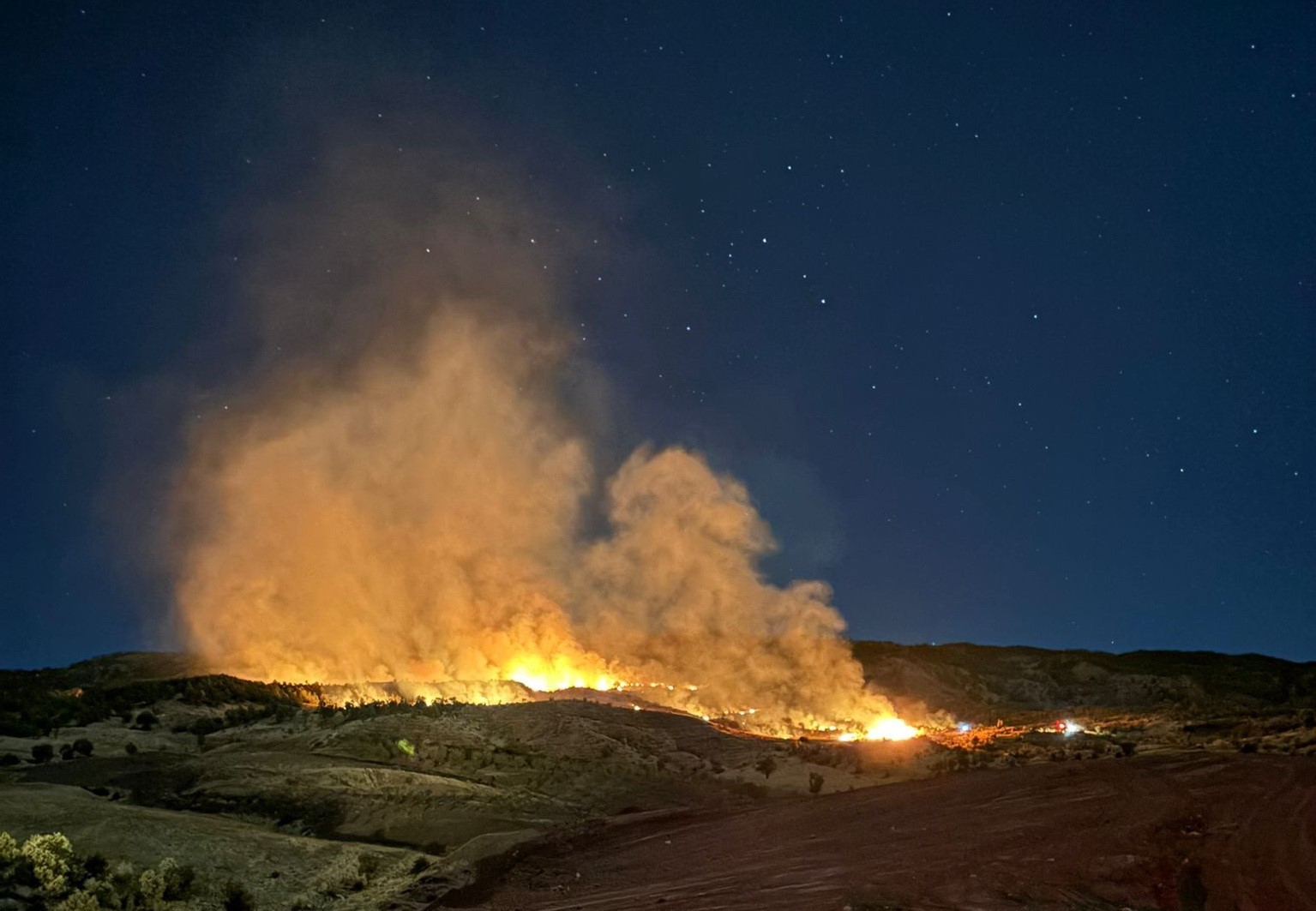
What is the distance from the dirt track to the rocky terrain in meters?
0.07

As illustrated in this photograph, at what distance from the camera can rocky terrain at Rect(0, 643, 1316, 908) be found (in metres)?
12.3

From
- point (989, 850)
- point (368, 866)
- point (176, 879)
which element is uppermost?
point (176, 879)

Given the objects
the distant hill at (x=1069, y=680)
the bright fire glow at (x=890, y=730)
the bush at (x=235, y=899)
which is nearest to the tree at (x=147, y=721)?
the bush at (x=235, y=899)

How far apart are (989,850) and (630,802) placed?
11.3 meters

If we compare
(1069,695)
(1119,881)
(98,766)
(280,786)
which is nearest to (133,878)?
(280,786)

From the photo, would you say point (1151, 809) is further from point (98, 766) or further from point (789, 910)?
point (98, 766)

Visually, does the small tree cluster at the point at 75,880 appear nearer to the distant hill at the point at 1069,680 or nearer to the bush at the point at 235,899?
the bush at the point at 235,899

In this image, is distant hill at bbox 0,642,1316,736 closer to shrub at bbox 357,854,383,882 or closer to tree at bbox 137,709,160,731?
tree at bbox 137,709,160,731

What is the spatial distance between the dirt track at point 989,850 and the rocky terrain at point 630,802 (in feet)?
0.23

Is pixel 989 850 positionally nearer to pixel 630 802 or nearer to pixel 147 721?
pixel 630 802

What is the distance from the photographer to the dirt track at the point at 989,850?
10.9 m

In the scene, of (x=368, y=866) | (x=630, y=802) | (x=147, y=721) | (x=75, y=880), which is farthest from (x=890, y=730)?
(x=75, y=880)

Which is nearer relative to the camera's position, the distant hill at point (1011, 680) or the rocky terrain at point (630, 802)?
the rocky terrain at point (630, 802)

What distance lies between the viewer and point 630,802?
22.1 meters
